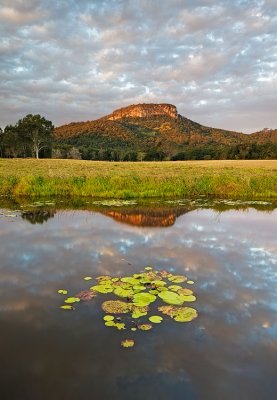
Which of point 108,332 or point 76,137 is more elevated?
point 76,137

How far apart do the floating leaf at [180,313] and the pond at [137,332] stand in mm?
115

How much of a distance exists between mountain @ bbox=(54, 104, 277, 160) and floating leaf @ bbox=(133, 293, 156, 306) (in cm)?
7302

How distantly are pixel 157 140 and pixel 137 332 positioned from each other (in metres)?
117

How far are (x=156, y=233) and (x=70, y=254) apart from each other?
333 cm

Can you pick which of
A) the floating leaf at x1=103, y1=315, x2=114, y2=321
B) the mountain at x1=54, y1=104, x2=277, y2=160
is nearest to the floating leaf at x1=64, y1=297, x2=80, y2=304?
the floating leaf at x1=103, y1=315, x2=114, y2=321

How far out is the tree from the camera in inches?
2781

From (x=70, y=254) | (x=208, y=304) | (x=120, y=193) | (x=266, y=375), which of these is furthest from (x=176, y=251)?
(x=120, y=193)

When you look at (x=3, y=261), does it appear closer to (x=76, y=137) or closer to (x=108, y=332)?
(x=108, y=332)

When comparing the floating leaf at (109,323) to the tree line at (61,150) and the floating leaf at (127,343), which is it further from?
the tree line at (61,150)

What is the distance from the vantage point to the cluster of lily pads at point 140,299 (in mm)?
5531

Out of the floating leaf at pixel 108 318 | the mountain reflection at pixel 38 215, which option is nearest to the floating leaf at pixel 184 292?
the floating leaf at pixel 108 318

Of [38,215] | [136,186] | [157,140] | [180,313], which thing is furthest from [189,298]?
[157,140]

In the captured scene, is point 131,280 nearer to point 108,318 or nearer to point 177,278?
point 177,278

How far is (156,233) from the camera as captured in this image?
11648mm
